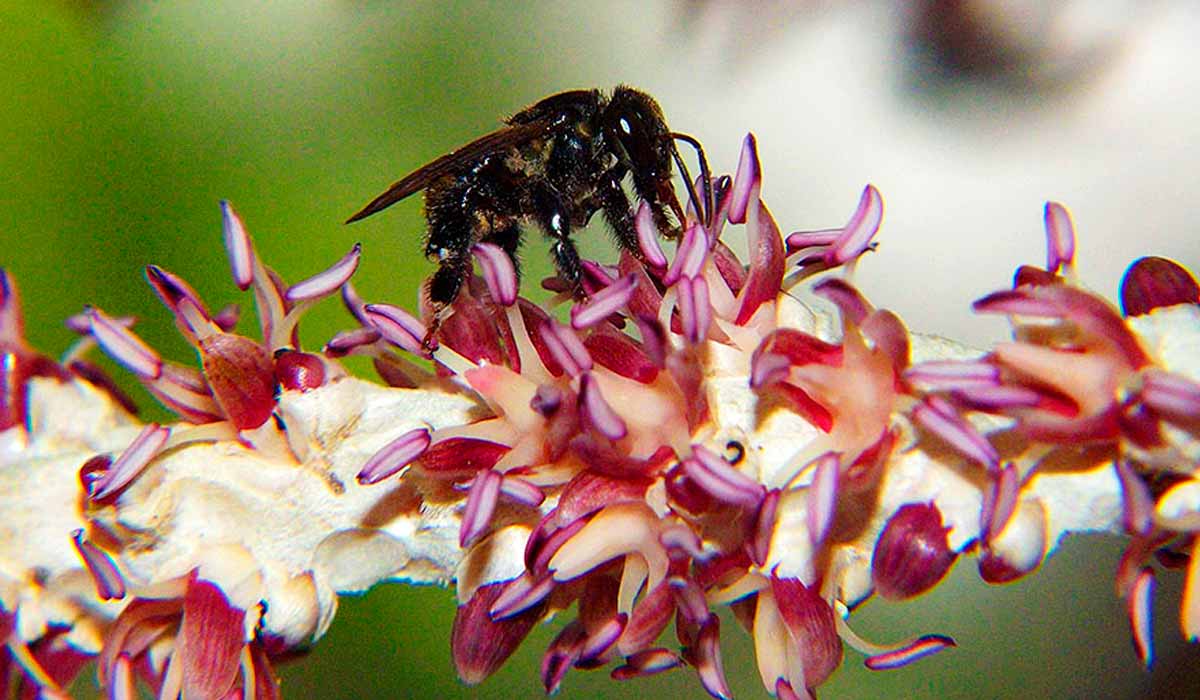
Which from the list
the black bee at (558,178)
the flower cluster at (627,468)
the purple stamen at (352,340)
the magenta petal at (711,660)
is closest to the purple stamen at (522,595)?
the flower cluster at (627,468)

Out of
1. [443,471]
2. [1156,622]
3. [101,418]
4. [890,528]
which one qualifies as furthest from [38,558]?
[1156,622]

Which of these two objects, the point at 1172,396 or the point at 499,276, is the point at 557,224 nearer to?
the point at 499,276

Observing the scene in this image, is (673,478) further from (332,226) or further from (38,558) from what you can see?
(332,226)

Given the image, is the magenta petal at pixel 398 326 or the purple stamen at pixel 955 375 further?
the magenta petal at pixel 398 326

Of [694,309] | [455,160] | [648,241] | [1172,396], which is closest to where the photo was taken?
[1172,396]

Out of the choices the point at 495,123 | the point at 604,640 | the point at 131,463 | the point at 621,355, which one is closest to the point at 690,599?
the point at 604,640

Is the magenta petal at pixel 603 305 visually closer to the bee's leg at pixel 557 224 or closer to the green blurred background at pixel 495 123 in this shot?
the bee's leg at pixel 557 224
